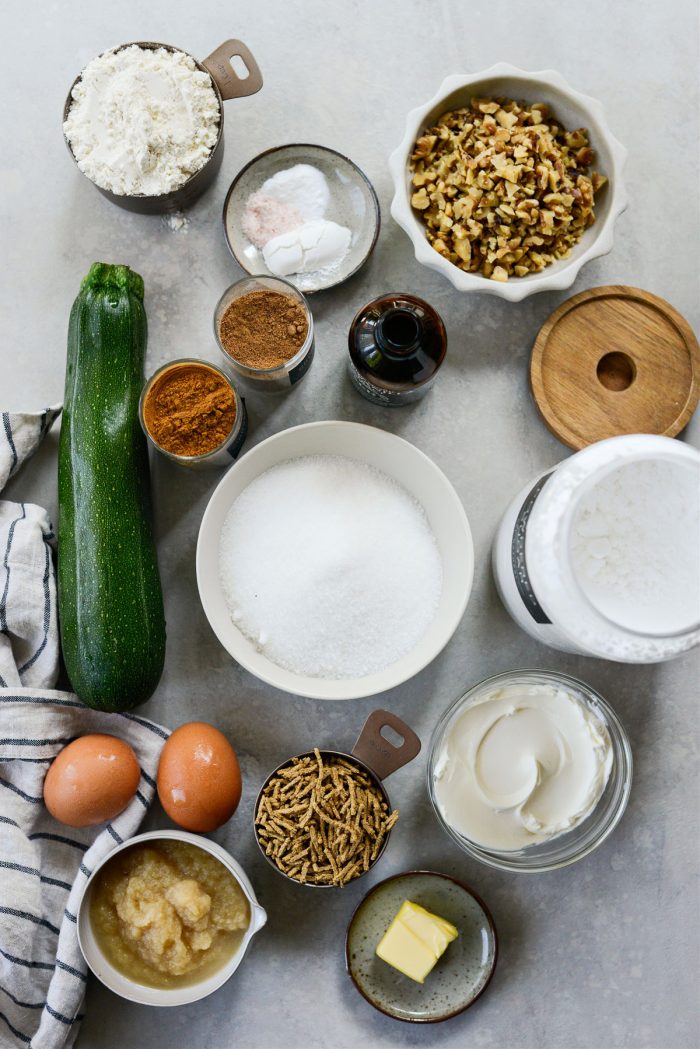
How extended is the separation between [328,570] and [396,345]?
1.15 ft

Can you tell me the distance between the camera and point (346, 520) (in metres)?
1.22

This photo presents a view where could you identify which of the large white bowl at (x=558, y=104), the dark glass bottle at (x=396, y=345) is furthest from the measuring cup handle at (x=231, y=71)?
the dark glass bottle at (x=396, y=345)

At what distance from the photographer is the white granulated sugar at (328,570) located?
46.8 inches

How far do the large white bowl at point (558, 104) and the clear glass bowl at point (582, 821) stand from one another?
617 mm

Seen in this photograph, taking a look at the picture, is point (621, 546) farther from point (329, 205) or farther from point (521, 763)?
point (329, 205)

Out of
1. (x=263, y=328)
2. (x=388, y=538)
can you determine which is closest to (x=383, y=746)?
(x=388, y=538)

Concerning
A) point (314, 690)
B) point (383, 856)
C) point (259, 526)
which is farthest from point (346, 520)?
point (383, 856)

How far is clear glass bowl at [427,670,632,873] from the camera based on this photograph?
47.9 inches

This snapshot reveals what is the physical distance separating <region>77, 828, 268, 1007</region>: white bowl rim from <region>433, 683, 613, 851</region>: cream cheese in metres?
0.34

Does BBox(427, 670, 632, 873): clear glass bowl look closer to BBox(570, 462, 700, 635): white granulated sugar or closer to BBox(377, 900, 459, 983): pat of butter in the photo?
BBox(377, 900, 459, 983): pat of butter

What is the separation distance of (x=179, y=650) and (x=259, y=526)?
0.28m

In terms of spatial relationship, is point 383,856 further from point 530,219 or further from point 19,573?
point 530,219

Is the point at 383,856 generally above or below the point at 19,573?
below

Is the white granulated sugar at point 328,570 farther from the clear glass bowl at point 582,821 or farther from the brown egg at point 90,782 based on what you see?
the brown egg at point 90,782
